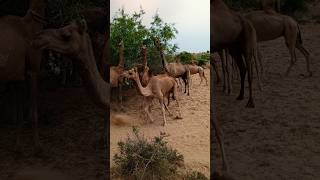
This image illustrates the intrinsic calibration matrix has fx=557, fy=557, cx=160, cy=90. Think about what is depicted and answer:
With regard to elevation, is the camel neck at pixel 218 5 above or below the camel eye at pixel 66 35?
above

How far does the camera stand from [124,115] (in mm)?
5172

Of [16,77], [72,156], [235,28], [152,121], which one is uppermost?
[235,28]

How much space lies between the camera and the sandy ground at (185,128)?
16.1ft

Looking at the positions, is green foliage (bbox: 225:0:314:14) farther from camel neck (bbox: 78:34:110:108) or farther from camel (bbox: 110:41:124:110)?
camel neck (bbox: 78:34:110:108)

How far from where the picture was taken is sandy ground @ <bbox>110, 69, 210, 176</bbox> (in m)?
4.92

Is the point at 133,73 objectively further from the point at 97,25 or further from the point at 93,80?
the point at 97,25

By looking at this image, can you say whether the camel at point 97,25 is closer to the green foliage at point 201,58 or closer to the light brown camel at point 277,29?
the green foliage at point 201,58

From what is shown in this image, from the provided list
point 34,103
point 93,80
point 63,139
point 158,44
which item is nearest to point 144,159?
point 158,44

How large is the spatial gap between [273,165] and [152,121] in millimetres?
1428

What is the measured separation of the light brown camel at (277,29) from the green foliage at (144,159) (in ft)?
16.3

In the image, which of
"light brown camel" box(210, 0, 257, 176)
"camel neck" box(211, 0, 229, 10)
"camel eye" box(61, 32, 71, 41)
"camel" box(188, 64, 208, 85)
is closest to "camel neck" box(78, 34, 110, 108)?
"camel eye" box(61, 32, 71, 41)

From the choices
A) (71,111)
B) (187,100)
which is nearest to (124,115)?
(187,100)

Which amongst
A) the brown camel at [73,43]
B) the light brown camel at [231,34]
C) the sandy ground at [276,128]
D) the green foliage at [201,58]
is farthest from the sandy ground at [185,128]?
the light brown camel at [231,34]

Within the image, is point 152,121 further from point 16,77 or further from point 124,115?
point 16,77
